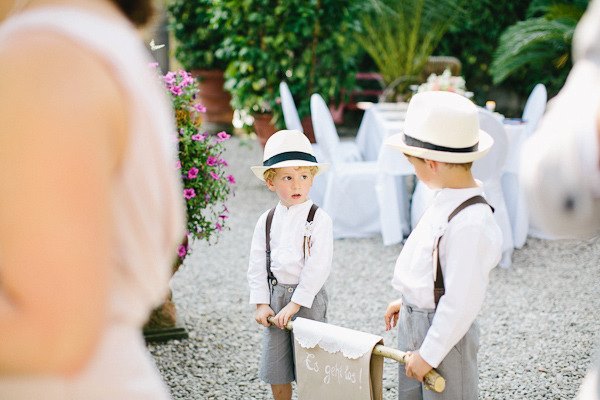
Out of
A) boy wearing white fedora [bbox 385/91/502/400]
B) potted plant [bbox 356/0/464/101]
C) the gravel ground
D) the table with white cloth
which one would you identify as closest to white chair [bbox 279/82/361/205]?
the table with white cloth

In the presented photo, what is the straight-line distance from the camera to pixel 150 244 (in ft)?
3.08

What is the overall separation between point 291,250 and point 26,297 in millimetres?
2002

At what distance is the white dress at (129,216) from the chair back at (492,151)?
419 centimetres

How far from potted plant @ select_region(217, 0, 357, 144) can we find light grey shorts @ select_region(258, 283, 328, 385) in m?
4.87

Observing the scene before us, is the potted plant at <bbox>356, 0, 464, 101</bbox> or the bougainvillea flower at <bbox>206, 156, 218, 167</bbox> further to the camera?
the potted plant at <bbox>356, 0, 464, 101</bbox>

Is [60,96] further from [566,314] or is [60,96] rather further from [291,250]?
[566,314]

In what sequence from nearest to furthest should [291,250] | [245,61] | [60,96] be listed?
[60,96]
[291,250]
[245,61]

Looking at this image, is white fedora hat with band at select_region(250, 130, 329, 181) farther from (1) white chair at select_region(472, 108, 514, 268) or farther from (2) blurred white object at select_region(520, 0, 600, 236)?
(1) white chair at select_region(472, 108, 514, 268)

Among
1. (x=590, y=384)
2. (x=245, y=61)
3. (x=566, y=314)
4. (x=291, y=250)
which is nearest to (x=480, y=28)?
(x=245, y=61)

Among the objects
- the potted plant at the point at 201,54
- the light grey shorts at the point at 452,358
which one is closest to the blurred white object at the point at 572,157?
the light grey shorts at the point at 452,358

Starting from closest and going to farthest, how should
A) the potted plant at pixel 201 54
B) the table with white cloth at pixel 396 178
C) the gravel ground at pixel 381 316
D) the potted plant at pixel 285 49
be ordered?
the gravel ground at pixel 381 316
the table with white cloth at pixel 396 178
the potted plant at pixel 285 49
the potted plant at pixel 201 54

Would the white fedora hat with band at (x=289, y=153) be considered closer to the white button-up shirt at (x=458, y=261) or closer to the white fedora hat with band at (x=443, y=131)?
the white fedora hat with band at (x=443, y=131)

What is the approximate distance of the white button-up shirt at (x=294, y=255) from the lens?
9.02ft

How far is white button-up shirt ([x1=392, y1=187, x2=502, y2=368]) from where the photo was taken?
6.95 ft
